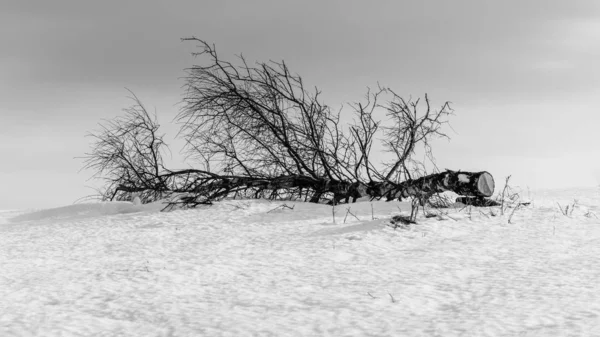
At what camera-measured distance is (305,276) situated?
4.39 metres

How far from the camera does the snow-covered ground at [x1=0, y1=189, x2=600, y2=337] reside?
324 cm

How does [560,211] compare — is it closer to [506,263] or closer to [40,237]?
[506,263]

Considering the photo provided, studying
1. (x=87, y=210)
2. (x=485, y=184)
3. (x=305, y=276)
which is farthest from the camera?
(x=87, y=210)

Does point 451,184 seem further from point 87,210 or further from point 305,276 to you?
point 87,210

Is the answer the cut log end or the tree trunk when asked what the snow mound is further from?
the cut log end

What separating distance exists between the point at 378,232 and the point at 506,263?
1.65 m

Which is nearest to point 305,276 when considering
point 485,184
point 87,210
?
point 485,184

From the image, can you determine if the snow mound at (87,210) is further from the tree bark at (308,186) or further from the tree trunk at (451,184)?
the tree trunk at (451,184)

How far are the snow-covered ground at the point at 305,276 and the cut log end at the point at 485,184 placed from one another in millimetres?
614

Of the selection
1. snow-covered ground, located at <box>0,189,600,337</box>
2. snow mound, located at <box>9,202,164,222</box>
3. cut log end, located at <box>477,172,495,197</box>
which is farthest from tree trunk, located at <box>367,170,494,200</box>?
snow mound, located at <box>9,202,164,222</box>

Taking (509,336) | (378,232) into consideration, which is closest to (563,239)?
(378,232)

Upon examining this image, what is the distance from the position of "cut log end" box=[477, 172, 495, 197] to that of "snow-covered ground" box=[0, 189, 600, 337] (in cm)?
61

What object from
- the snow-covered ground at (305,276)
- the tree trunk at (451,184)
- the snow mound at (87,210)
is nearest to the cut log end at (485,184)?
the tree trunk at (451,184)

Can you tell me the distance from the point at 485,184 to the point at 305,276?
4.57 m
